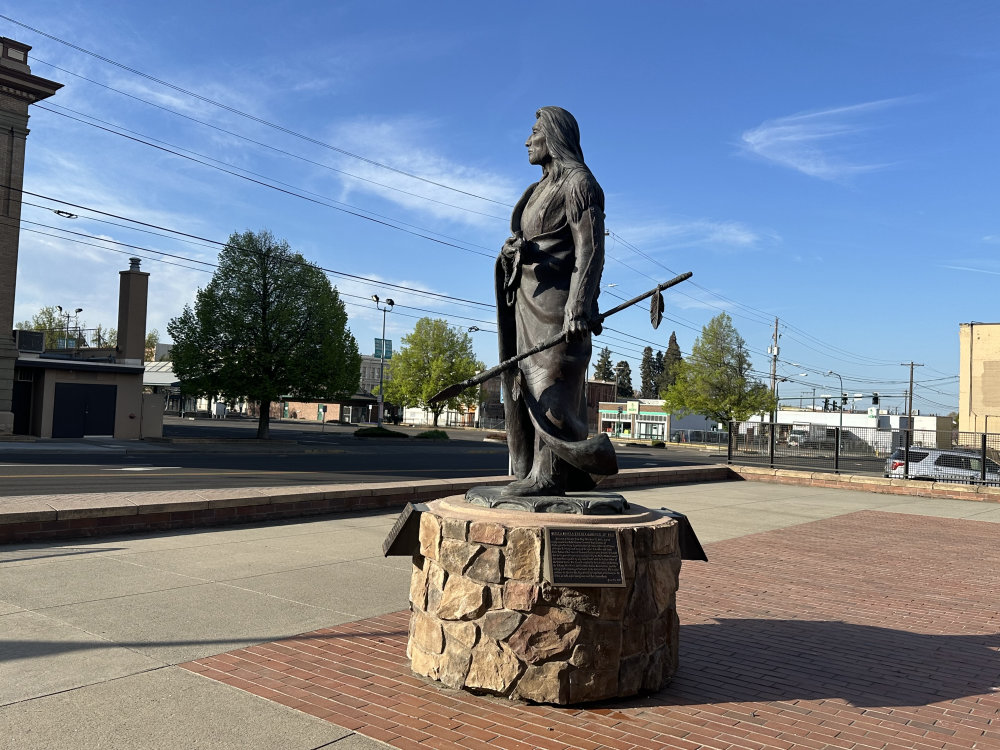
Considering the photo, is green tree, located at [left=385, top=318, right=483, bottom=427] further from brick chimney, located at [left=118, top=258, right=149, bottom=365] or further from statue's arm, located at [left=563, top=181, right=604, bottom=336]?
statue's arm, located at [left=563, top=181, right=604, bottom=336]

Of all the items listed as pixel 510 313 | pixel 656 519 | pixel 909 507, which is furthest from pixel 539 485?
pixel 909 507

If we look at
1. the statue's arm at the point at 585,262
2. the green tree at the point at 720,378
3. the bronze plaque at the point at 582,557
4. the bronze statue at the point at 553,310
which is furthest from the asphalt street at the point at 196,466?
the green tree at the point at 720,378

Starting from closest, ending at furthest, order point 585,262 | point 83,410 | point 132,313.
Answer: point 585,262 → point 83,410 → point 132,313

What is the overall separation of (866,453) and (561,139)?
19.6 meters

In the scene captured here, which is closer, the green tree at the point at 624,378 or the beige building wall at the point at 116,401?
the beige building wall at the point at 116,401

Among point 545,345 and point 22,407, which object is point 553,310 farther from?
point 22,407

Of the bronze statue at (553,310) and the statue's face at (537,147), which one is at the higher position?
the statue's face at (537,147)

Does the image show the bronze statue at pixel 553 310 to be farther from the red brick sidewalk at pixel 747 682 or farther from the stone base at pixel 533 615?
the red brick sidewalk at pixel 747 682

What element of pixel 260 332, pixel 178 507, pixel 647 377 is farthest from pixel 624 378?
pixel 178 507

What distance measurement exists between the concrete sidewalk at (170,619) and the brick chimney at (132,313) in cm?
2491

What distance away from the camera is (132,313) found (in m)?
32.6

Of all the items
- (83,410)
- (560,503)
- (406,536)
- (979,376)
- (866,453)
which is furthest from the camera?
(979,376)

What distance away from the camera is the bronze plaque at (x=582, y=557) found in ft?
13.8

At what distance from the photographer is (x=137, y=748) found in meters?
3.42
